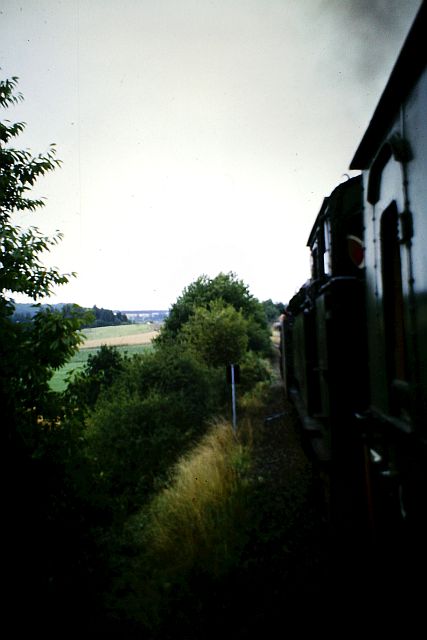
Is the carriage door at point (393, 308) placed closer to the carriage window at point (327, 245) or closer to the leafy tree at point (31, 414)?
the carriage window at point (327, 245)

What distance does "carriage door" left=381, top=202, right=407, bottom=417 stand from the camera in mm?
2635

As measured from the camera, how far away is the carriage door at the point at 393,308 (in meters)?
2.63

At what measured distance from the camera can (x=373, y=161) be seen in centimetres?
296

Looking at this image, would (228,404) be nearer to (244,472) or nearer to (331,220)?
(244,472)

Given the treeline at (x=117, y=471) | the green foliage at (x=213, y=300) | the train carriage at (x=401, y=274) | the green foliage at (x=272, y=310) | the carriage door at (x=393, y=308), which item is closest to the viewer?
the train carriage at (x=401, y=274)

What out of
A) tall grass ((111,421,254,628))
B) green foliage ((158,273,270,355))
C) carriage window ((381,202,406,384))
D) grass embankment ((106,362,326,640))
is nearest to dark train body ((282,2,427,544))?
carriage window ((381,202,406,384))

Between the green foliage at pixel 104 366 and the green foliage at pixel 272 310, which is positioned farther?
the green foliage at pixel 272 310

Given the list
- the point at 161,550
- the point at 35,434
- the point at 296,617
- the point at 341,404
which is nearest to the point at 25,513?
the point at 35,434

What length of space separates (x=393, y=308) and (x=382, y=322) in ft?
0.37

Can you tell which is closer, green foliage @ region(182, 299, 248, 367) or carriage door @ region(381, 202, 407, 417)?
carriage door @ region(381, 202, 407, 417)

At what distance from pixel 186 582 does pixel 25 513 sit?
2.47 m

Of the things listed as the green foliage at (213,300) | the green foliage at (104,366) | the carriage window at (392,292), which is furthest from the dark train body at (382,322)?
the green foliage at (213,300)

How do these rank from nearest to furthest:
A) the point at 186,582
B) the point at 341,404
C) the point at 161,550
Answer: the point at 341,404 → the point at 186,582 → the point at 161,550

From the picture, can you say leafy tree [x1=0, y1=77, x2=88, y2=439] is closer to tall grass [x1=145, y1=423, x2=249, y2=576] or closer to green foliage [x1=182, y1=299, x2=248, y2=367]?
tall grass [x1=145, y1=423, x2=249, y2=576]
